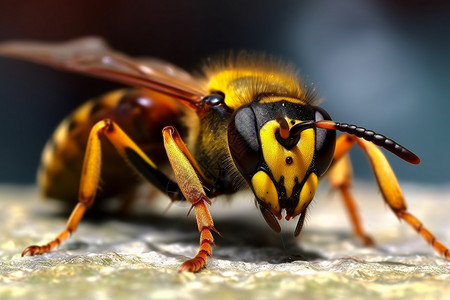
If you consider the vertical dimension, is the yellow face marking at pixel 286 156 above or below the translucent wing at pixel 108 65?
below

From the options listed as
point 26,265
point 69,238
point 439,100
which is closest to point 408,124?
point 439,100

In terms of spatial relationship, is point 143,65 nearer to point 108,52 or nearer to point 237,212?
point 108,52

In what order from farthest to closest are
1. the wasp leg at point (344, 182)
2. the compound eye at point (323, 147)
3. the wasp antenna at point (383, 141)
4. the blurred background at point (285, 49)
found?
the blurred background at point (285, 49) → the wasp leg at point (344, 182) → the compound eye at point (323, 147) → the wasp antenna at point (383, 141)

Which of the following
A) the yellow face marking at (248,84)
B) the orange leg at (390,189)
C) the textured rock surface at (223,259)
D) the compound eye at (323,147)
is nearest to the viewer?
the textured rock surface at (223,259)

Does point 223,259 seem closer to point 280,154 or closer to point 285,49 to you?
point 280,154

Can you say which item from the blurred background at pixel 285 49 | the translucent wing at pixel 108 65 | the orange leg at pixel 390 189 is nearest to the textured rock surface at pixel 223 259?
the orange leg at pixel 390 189

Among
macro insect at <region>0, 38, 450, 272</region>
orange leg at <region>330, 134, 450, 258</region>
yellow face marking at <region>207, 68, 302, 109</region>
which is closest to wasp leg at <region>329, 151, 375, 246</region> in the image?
macro insect at <region>0, 38, 450, 272</region>

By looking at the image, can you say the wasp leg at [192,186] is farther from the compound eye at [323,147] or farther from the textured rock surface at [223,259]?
the compound eye at [323,147]
